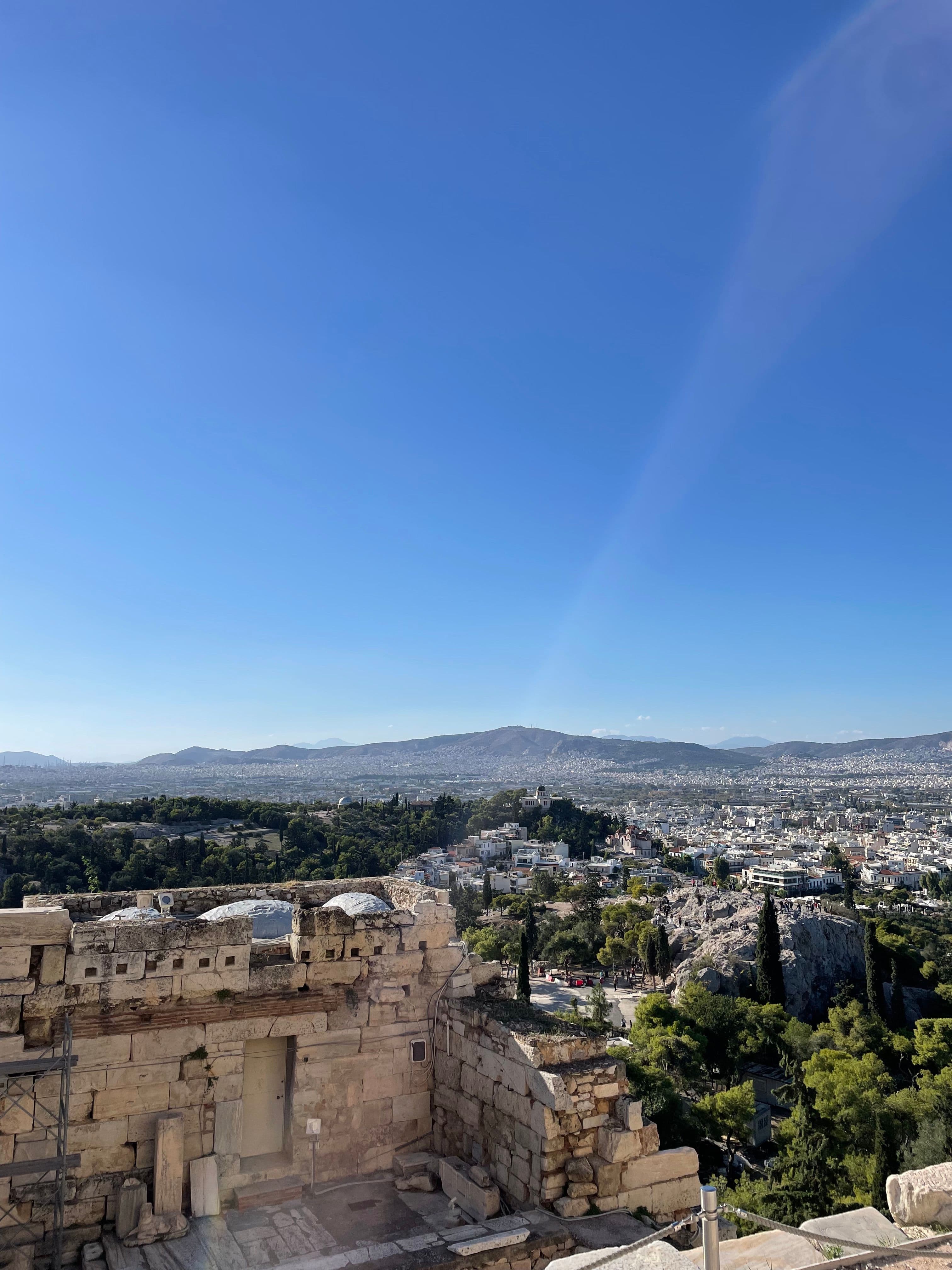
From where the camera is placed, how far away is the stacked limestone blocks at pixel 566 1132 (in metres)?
7.67

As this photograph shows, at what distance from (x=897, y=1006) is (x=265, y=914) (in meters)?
46.1

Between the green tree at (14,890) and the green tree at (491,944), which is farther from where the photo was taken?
the green tree at (14,890)

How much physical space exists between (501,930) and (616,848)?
3131 inches

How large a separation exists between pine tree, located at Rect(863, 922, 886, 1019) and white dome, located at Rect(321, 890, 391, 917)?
137 ft

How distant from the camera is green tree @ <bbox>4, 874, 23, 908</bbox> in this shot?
174 feet

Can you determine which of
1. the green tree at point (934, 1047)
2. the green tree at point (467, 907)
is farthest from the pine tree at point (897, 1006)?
the green tree at point (467, 907)

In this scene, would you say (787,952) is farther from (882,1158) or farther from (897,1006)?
(882,1158)

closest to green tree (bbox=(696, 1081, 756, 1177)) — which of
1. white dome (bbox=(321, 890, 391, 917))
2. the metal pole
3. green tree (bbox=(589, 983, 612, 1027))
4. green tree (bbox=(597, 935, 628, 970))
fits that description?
green tree (bbox=(589, 983, 612, 1027))

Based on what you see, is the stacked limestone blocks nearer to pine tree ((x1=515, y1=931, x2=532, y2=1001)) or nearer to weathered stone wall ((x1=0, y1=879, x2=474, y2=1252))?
weathered stone wall ((x1=0, y1=879, x2=474, y2=1252))

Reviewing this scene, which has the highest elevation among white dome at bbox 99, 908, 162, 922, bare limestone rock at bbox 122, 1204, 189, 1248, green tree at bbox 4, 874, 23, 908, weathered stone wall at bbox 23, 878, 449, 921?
white dome at bbox 99, 908, 162, 922

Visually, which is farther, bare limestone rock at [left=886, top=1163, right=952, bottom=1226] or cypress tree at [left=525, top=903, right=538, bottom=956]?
cypress tree at [left=525, top=903, right=538, bottom=956]

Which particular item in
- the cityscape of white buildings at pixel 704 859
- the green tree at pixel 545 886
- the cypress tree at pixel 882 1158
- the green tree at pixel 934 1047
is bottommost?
the cityscape of white buildings at pixel 704 859

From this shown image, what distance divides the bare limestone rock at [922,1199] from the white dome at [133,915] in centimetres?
758

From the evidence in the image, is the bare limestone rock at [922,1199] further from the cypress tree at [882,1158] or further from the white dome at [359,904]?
the cypress tree at [882,1158]
